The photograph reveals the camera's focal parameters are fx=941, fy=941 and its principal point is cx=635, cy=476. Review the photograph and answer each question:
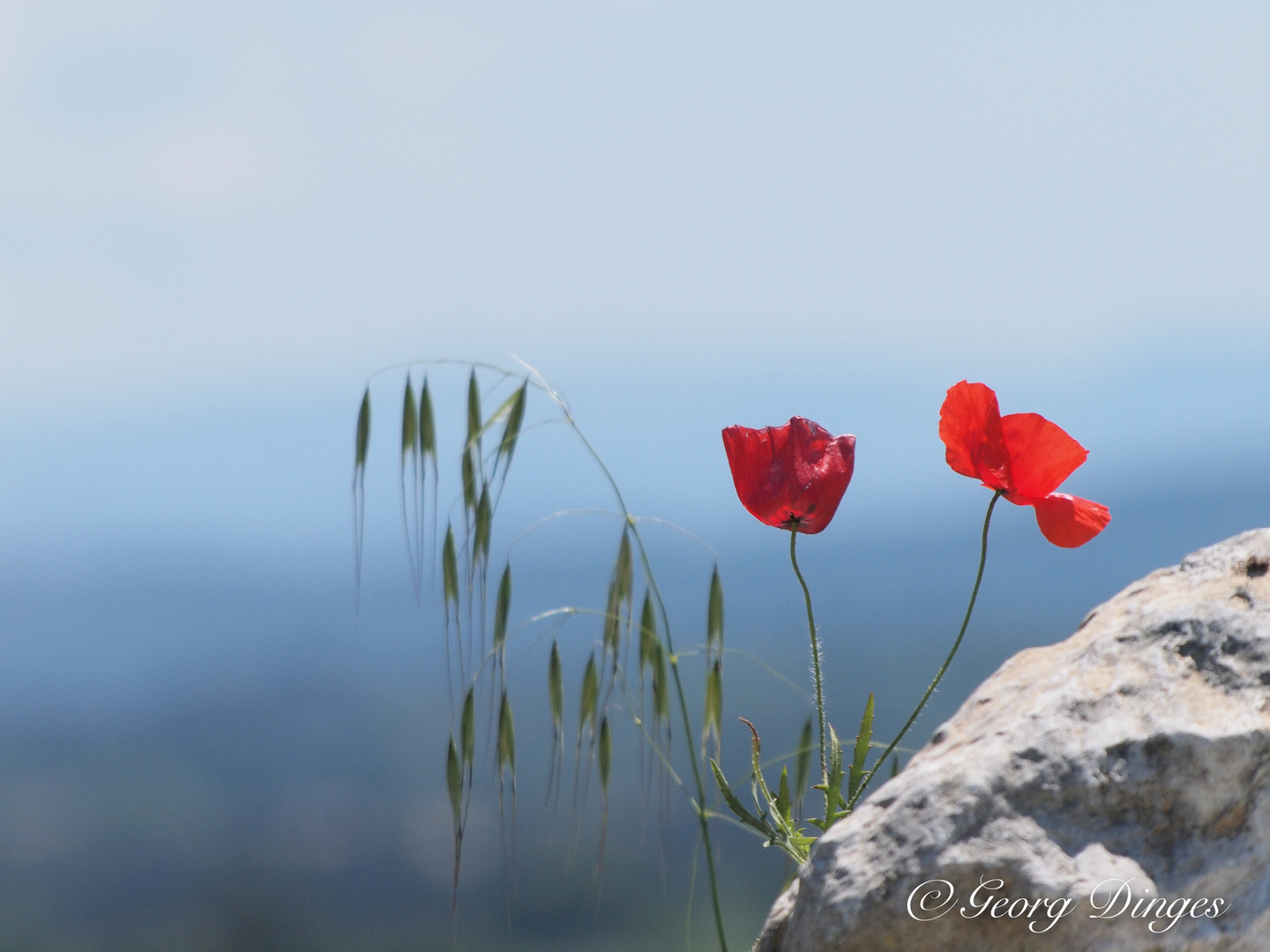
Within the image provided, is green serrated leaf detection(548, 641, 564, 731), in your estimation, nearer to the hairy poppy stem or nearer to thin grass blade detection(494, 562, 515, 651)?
thin grass blade detection(494, 562, 515, 651)

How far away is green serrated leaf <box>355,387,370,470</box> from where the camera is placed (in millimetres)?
1491

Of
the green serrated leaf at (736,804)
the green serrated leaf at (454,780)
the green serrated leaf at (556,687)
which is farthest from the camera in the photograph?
the green serrated leaf at (556,687)

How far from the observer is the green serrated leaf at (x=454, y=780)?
1.33 m

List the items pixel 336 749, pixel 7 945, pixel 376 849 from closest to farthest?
pixel 7 945, pixel 376 849, pixel 336 749

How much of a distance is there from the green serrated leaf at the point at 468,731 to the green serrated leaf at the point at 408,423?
1.25 ft

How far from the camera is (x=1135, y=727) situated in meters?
0.88

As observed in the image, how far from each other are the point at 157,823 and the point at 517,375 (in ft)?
43.6

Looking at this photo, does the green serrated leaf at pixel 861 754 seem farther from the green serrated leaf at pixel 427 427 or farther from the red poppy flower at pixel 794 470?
the green serrated leaf at pixel 427 427

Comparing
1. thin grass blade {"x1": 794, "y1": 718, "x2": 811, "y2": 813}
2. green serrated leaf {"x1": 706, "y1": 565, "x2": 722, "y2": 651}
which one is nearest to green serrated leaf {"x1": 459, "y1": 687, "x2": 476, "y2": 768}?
green serrated leaf {"x1": 706, "y1": 565, "x2": 722, "y2": 651}

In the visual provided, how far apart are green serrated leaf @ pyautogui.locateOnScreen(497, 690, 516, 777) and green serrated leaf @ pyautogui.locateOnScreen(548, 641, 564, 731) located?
0.22 feet

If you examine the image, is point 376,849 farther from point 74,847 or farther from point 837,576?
point 837,576

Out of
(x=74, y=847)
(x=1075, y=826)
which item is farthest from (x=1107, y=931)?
(x=74, y=847)

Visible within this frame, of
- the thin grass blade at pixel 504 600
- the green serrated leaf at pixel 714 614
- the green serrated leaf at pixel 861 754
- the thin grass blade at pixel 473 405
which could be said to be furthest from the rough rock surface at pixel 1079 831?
the thin grass blade at pixel 473 405

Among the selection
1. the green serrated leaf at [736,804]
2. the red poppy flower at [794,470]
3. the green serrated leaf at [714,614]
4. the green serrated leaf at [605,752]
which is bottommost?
the green serrated leaf at [605,752]
